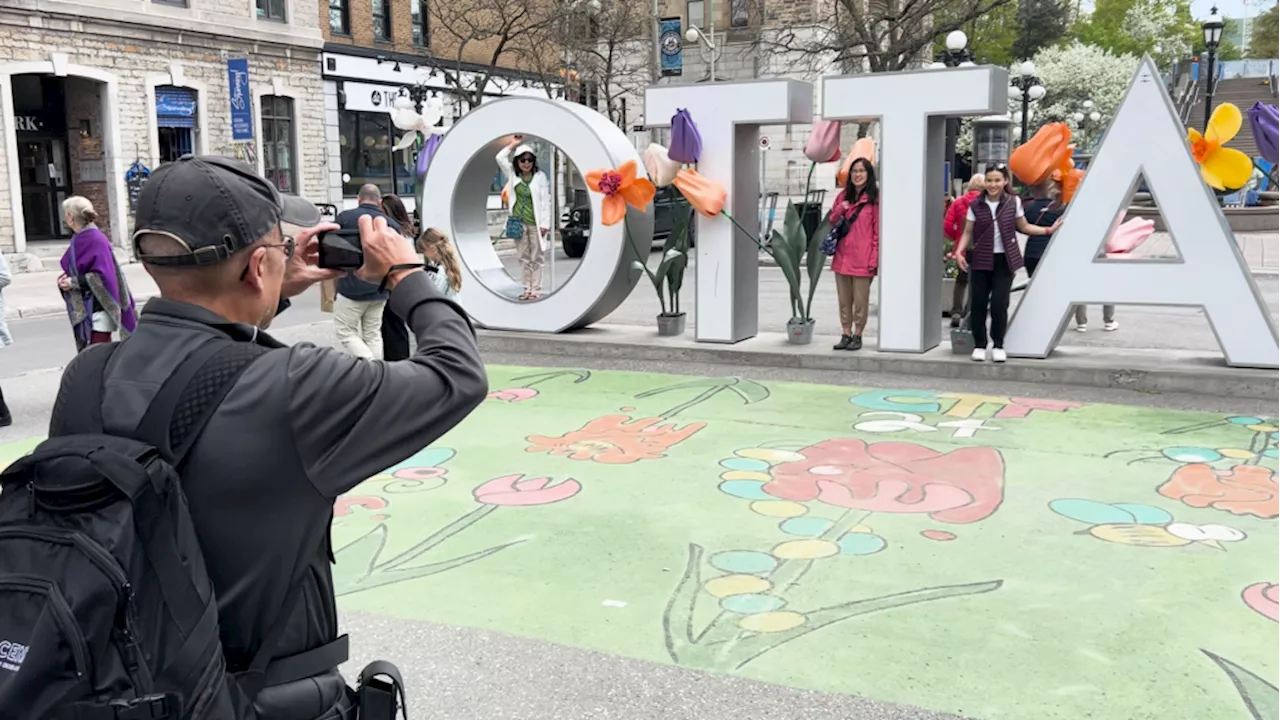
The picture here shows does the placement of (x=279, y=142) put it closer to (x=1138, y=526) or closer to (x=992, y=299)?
(x=992, y=299)

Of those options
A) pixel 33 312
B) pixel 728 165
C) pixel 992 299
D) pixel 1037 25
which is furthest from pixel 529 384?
pixel 1037 25

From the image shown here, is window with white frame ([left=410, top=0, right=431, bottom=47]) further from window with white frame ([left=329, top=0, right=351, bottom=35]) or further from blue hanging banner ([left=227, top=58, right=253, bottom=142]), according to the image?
blue hanging banner ([left=227, top=58, right=253, bottom=142])

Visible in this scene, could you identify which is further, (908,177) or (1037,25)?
(1037,25)

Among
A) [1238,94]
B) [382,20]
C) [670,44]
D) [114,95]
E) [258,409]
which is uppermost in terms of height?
[382,20]

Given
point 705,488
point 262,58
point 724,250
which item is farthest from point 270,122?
point 705,488

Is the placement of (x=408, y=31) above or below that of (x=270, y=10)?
above

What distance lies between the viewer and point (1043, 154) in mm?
9977

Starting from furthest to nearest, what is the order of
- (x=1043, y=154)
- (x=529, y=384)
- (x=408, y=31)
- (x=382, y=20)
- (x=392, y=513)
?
1. (x=408, y=31)
2. (x=382, y=20)
3. (x=1043, y=154)
4. (x=529, y=384)
5. (x=392, y=513)

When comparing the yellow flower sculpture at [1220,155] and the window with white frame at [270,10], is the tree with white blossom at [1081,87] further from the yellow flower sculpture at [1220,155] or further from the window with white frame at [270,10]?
the yellow flower sculpture at [1220,155]

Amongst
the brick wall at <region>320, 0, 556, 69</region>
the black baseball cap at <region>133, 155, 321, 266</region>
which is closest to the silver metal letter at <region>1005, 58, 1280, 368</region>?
the black baseball cap at <region>133, 155, 321, 266</region>

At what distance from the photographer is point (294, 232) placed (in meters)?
2.15

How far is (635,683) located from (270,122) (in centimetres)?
2571

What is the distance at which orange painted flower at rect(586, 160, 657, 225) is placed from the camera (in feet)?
35.9

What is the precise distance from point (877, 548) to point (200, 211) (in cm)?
418
